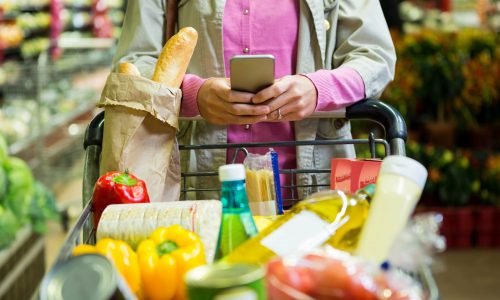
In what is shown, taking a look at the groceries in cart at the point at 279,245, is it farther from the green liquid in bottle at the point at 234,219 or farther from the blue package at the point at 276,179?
the blue package at the point at 276,179

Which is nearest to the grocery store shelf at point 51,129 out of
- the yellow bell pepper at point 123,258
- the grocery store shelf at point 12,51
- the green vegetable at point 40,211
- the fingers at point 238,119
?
the green vegetable at point 40,211

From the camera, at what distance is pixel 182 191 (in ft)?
→ 5.96

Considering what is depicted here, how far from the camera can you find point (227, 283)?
34.7 inches

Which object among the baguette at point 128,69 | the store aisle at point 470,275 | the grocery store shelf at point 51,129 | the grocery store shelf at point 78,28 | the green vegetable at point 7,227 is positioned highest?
the baguette at point 128,69

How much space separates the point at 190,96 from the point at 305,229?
0.64 metres

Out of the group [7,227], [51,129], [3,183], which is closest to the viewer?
[7,227]

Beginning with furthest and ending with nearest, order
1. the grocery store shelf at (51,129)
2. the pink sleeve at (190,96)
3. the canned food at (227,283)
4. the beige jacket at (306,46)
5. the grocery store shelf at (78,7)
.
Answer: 1. the grocery store shelf at (78,7)
2. the grocery store shelf at (51,129)
3. the beige jacket at (306,46)
4. the pink sleeve at (190,96)
5. the canned food at (227,283)

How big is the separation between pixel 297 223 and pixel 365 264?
30 cm

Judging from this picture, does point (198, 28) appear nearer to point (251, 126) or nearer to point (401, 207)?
point (251, 126)

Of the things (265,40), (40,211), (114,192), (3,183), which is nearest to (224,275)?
(114,192)

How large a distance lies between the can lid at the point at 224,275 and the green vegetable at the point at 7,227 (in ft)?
9.72

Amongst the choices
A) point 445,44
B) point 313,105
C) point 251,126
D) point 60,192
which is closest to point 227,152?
point 251,126

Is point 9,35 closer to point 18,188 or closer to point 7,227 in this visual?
point 18,188

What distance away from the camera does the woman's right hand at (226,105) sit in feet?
5.33
